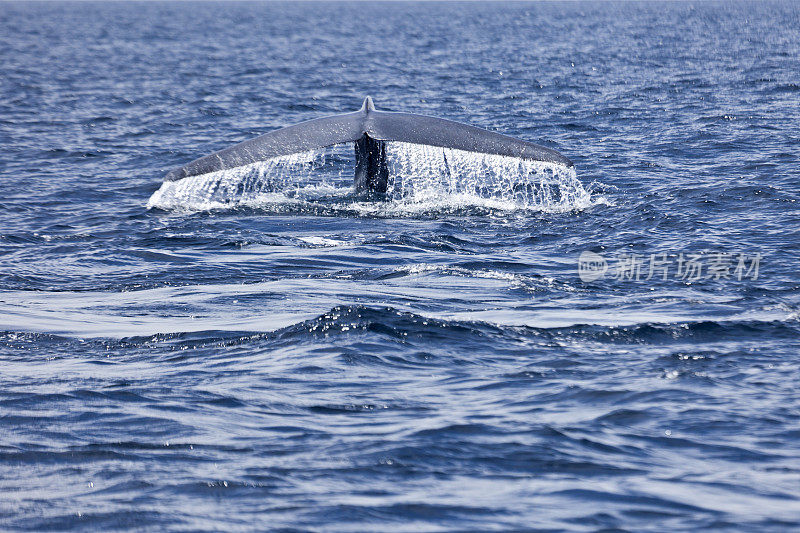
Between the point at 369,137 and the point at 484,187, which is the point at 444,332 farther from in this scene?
the point at 484,187

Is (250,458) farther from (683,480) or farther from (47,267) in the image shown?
(47,267)

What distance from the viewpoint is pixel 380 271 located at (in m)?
11.1

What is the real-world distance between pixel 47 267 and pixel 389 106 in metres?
17.9

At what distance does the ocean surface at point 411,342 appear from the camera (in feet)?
19.7

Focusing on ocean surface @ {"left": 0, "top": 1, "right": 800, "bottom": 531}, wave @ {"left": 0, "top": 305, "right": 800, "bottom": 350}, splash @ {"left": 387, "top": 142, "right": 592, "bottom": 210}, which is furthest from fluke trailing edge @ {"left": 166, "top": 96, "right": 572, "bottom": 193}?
wave @ {"left": 0, "top": 305, "right": 800, "bottom": 350}

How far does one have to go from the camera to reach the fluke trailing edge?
11219 mm

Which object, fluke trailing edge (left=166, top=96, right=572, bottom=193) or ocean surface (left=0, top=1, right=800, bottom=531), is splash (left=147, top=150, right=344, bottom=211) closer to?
ocean surface (left=0, top=1, right=800, bottom=531)

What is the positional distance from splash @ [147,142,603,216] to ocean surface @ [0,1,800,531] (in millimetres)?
74

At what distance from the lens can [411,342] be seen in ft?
28.0

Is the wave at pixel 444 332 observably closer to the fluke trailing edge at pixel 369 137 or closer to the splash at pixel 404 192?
the fluke trailing edge at pixel 369 137

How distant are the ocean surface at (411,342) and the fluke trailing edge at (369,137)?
0.36 meters

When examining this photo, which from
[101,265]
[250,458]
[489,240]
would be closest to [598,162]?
[489,240]

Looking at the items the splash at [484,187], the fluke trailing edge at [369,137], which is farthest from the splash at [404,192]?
the fluke trailing edge at [369,137]

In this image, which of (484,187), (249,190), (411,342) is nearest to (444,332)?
(411,342)
